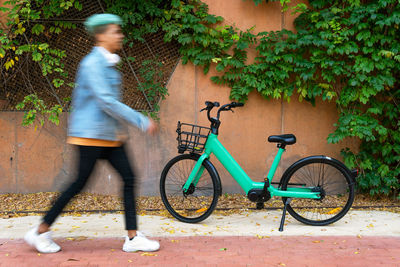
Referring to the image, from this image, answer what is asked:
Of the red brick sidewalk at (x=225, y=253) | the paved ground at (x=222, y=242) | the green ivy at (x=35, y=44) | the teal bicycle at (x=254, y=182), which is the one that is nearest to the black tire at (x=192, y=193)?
the teal bicycle at (x=254, y=182)

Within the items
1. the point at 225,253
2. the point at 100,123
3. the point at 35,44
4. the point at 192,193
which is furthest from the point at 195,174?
the point at 35,44

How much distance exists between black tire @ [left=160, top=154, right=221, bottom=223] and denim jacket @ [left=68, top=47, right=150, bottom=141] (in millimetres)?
1336

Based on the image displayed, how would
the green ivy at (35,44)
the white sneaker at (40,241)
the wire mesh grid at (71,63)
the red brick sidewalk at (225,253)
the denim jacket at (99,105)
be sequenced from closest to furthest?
1. the denim jacket at (99,105)
2. the red brick sidewalk at (225,253)
3. the white sneaker at (40,241)
4. the green ivy at (35,44)
5. the wire mesh grid at (71,63)

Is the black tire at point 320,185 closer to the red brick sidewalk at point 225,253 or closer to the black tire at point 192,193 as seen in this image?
the red brick sidewalk at point 225,253

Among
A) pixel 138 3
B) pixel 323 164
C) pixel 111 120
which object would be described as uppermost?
pixel 138 3

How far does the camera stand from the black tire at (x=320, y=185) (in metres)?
4.61

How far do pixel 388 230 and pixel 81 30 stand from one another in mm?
4572

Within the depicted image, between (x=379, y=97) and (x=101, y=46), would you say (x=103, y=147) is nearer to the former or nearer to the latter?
(x=101, y=46)

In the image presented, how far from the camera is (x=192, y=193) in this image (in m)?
4.78

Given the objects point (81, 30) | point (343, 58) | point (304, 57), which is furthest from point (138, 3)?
point (343, 58)

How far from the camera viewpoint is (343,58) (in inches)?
221

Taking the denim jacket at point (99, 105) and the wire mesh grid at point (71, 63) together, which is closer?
the denim jacket at point (99, 105)

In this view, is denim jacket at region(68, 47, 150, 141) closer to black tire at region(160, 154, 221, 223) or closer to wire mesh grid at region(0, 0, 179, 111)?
black tire at region(160, 154, 221, 223)

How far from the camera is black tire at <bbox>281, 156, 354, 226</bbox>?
4609mm
